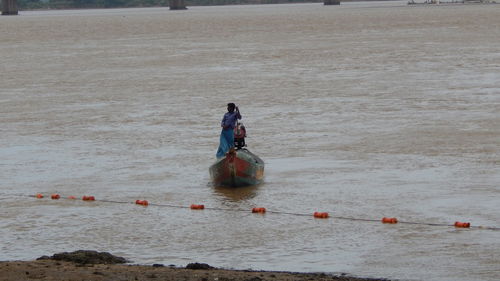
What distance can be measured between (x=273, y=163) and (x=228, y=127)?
10.5ft

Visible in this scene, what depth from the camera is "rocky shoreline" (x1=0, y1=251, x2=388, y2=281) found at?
15609mm

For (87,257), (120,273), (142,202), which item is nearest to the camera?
(120,273)

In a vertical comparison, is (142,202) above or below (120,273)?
below

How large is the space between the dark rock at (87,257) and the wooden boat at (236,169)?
6.76 meters

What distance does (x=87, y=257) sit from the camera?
1719 centimetres

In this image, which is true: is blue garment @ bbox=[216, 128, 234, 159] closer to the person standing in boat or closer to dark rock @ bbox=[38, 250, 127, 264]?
the person standing in boat

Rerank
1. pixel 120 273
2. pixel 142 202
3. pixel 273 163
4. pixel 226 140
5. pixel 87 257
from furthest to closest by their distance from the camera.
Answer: pixel 273 163
pixel 226 140
pixel 142 202
pixel 87 257
pixel 120 273

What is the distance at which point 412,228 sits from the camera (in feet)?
66.3

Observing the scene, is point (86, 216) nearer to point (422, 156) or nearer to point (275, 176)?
point (275, 176)

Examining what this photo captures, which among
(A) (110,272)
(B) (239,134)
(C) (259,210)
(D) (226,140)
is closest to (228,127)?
(B) (239,134)

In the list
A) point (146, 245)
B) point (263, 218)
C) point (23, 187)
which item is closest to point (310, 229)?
point (263, 218)

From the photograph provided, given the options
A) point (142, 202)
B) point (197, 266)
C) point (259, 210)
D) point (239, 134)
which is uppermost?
point (239, 134)

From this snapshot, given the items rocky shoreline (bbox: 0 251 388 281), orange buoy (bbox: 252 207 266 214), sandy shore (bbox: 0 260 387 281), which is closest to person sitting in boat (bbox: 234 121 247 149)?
orange buoy (bbox: 252 207 266 214)

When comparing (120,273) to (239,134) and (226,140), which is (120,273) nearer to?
(239,134)
